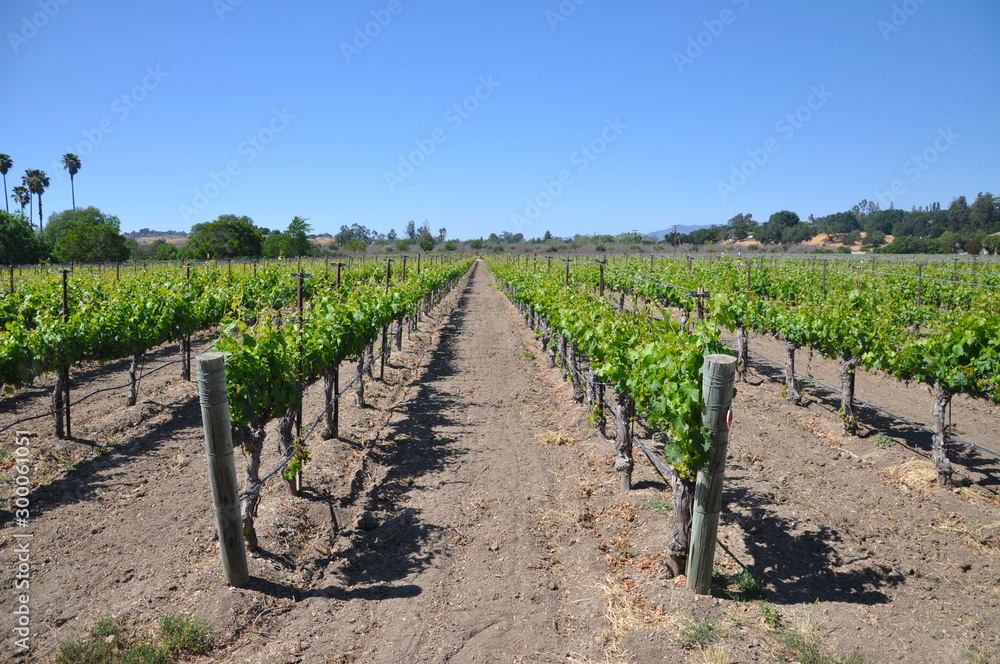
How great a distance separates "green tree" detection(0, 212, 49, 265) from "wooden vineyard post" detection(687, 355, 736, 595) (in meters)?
54.9

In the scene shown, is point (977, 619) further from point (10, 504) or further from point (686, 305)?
point (10, 504)

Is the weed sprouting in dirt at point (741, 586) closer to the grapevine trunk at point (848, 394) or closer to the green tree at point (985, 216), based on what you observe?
the grapevine trunk at point (848, 394)

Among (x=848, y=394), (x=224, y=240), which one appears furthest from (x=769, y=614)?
(x=224, y=240)

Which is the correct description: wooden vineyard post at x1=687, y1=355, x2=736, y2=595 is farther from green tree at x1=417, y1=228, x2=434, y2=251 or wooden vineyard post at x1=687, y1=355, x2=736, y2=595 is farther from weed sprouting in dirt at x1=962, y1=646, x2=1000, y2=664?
green tree at x1=417, y1=228, x2=434, y2=251

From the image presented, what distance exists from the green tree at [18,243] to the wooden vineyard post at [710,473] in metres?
54.9

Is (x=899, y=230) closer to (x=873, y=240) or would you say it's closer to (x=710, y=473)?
(x=873, y=240)

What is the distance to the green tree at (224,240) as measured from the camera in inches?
2239

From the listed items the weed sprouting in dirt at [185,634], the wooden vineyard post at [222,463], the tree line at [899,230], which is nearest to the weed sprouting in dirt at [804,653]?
the weed sprouting in dirt at [185,634]

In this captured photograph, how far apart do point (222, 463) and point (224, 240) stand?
210 ft

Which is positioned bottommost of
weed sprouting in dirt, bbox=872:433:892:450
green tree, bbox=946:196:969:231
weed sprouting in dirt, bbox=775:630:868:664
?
weed sprouting in dirt, bbox=775:630:868:664

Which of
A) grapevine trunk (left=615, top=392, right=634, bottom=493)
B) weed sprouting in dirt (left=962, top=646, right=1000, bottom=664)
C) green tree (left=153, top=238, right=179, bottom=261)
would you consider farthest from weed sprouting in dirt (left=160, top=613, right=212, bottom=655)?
green tree (left=153, top=238, right=179, bottom=261)

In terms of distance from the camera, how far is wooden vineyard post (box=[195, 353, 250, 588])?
387cm

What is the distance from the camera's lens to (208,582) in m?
4.30

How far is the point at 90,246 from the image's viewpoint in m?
47.3
